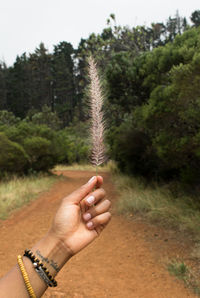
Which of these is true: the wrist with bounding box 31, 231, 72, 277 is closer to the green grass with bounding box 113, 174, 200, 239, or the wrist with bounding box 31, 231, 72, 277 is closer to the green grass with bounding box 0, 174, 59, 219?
the green grass with bounding box 113, 174, 200, 239

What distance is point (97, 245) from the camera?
5.98 m

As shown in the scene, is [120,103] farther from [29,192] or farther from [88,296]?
[88,296]

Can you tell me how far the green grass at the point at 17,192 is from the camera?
8617 millimetres

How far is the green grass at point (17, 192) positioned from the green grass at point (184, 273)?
203 inches

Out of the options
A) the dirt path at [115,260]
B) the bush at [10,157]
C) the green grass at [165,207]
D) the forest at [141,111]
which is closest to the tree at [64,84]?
the forest at [141,111]

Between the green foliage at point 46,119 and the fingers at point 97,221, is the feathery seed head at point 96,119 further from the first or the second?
the green foliage at point 46,119

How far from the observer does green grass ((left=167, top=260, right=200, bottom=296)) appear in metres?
4.00

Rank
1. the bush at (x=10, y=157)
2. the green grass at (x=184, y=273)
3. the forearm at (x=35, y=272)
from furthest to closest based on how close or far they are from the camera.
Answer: the bush at (x=10, y=157), the green grass at (x=184, y=273), the forearm at (x=35, y=272)

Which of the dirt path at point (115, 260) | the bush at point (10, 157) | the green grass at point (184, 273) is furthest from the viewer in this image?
the bush at point (10, 157)

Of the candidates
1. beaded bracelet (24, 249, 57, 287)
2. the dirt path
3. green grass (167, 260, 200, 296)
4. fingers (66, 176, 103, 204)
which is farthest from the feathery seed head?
green grass (167, 260, 200, 296)

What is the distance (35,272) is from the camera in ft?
4.28

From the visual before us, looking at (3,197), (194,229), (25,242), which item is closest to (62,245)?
(194,229)

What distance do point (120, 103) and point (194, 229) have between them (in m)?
6.03

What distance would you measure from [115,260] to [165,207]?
2188 millimetres
